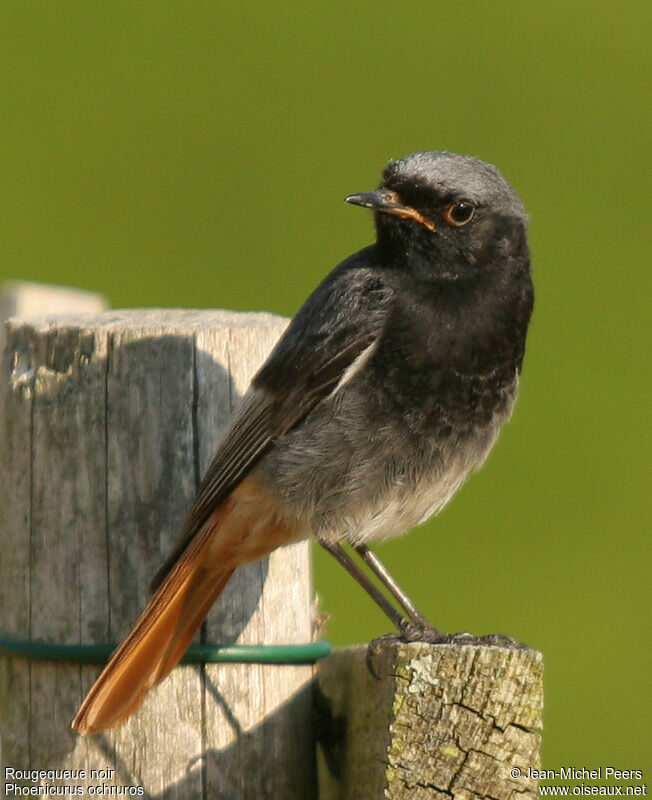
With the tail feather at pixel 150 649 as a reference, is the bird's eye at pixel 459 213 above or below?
above

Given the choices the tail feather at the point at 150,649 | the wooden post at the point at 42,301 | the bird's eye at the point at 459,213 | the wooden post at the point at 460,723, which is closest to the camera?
the wooden post at the point at 460,723

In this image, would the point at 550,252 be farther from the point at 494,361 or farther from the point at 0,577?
the point at 0,577

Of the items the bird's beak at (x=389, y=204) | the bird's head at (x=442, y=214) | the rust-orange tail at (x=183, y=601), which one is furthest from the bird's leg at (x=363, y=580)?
the bird's beak at (x=389, y=204)

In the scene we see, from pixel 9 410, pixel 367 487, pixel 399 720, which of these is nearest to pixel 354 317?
pixel 367 487

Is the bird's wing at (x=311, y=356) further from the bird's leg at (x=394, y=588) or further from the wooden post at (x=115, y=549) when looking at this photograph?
the bird's leg at (x=394, y=588)

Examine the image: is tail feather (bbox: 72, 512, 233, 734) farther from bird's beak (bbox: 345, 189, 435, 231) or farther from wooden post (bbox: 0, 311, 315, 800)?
bird's beak (bbox: 345, 189, 435, 231)

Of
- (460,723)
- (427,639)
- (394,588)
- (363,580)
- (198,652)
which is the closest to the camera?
(460,723)

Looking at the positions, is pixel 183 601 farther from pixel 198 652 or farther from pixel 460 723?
pixel 460 723

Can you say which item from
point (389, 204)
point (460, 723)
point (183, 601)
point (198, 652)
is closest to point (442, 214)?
point (389, 204)

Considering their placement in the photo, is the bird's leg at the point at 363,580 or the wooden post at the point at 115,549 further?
the bird's leg at the point at 363,580
